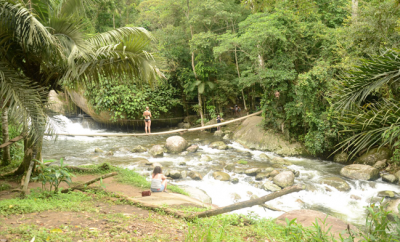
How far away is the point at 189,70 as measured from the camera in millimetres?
15680

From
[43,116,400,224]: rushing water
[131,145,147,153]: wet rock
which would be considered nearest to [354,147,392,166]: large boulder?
[43,116,400,224]: rushing water

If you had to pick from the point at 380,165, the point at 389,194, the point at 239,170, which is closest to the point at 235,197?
the point at 239,170

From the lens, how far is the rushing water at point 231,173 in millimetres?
6336

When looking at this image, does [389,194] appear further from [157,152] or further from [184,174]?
[157,152]

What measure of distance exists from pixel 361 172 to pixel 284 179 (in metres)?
2.49

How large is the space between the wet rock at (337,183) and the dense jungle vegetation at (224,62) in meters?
1.81

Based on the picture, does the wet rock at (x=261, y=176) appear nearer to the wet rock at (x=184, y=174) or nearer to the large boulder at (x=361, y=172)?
the wet rock at (x=184, y=174)

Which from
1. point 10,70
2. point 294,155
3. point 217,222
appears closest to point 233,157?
point 294,155

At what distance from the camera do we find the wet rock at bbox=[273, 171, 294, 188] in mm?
7297

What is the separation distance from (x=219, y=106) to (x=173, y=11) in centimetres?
631

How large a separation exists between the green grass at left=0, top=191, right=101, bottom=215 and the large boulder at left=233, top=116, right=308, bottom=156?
804 cm

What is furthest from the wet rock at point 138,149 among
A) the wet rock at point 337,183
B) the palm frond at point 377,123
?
the palm frond at point 377,123

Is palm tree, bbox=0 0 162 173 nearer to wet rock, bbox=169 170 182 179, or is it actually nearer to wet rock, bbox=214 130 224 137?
wet rock, bbox=169 170 182 179

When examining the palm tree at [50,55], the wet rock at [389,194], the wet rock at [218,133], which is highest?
the palm tree at [50,55]
